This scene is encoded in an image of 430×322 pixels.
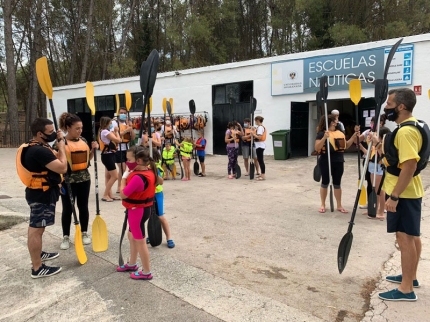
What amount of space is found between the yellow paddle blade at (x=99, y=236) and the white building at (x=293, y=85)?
10.5m

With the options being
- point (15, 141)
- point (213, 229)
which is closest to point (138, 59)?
point (15, 141)

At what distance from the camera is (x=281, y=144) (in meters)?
13.2

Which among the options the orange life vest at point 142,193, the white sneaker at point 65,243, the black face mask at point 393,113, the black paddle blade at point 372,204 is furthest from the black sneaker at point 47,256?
the black paddle blade at point 372,204

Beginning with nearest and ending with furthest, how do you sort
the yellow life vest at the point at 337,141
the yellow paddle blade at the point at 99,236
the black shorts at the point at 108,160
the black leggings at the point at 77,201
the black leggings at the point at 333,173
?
the yellow paddle blade at the point at 99,236 < the black leggings at the point at 77,201 < the yellow life vest at the point at 337,141 < the black leggings at the point at 333,173 < the black shorts at the point at 108,160

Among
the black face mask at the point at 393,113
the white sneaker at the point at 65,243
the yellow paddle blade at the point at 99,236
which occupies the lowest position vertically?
the white sneaker at the point at 65,243

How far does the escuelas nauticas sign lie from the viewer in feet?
36.8

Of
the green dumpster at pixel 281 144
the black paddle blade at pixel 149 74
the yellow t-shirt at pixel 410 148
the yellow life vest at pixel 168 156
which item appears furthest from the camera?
the green dumpster at pixel 281 144

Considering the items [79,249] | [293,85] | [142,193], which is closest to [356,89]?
[142,193]

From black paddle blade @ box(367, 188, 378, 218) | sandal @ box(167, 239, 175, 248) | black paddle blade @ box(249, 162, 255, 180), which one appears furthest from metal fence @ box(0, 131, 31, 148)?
black paddle blade @ box(367, 188, 378, 218)

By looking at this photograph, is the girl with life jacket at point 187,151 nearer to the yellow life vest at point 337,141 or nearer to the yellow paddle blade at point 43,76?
the yellow life vest at point 337,141

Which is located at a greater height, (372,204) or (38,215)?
(38,215)

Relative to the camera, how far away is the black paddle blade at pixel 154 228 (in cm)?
392

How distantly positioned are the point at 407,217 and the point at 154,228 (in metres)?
2.59

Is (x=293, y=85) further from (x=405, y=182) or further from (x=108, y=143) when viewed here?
(x=405, y=182)
